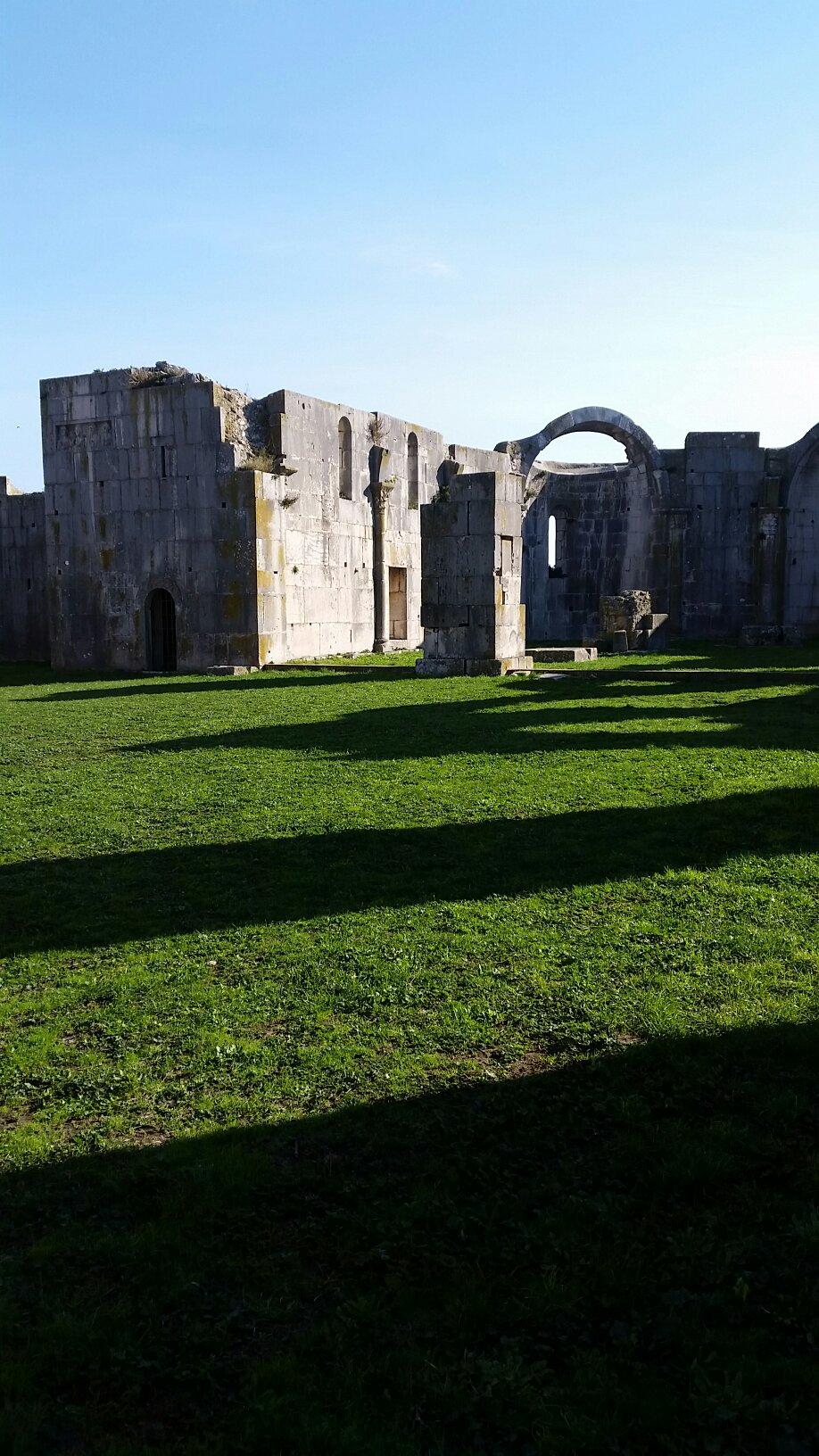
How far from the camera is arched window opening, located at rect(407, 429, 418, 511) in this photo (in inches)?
1156

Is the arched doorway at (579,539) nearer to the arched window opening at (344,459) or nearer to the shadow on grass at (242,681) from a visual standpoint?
the arched window opening at (344,459)

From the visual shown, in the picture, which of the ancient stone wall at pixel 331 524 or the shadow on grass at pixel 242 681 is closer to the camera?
the shadow on grass at pixel 242 681

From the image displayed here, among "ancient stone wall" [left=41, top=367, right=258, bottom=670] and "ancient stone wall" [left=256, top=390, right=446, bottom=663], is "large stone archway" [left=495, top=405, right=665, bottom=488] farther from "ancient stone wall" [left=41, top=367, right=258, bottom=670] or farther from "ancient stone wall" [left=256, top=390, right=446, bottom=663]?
"ancient stone wall" [left=41, top=367, right=258, bottom=670]

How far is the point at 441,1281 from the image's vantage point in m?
3.17

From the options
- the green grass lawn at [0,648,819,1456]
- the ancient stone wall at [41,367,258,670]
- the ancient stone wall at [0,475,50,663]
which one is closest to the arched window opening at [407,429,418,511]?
the ancient stone wall at [41,367,258,670]

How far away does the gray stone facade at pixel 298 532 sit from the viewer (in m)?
23.1

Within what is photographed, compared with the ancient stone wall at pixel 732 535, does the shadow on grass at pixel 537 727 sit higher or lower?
lower

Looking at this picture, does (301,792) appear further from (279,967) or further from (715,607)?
(715,607)

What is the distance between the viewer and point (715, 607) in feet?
104

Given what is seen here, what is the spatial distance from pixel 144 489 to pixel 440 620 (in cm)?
711

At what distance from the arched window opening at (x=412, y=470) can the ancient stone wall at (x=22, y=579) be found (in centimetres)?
911

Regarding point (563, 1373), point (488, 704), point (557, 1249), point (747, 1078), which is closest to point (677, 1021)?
point (747, 1078)

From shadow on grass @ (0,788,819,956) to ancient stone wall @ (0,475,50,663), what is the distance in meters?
22.4

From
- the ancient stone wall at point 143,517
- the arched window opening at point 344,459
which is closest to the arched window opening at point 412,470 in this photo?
the arched window opening at point 344,459
